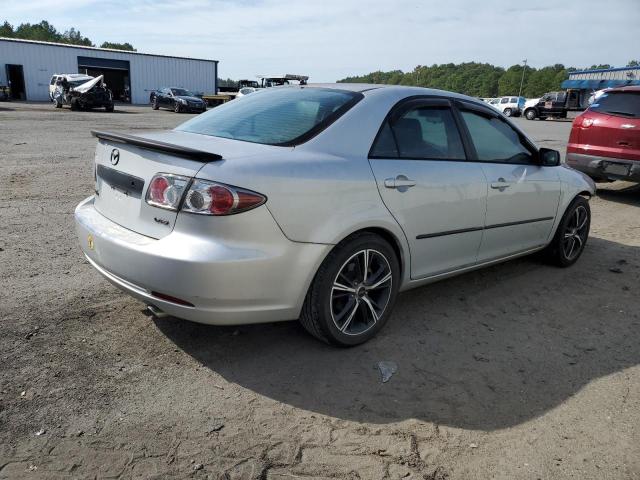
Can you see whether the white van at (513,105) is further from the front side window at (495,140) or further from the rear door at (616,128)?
the front side window at (495,140)

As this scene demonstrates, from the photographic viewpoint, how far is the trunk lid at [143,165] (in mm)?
2771

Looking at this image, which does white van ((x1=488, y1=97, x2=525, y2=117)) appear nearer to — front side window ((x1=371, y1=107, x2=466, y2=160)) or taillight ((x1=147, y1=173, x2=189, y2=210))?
front side window ((x1=371, y1=107, x2=466, y2=160))

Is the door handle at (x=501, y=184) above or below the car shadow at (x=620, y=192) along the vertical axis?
above

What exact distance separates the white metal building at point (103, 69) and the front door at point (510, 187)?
45.7m

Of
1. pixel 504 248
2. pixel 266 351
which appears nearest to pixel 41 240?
pixel 266 351

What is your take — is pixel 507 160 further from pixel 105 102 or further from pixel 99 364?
pixel 105 102

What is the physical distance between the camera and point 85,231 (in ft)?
10.6

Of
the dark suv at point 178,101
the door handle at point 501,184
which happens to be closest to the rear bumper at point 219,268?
the door handle at point 501,184

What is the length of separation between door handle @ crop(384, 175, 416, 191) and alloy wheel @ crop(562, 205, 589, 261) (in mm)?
2407

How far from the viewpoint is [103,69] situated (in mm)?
46469

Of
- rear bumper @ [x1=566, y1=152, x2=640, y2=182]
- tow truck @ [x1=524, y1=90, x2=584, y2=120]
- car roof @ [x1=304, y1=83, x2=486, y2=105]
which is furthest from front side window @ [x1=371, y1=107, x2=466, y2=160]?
tow truck @ [x1=524, y1=90, x2=584, y2=120]

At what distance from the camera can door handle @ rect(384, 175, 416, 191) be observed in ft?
10.8

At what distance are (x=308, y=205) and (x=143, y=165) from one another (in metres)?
0.94

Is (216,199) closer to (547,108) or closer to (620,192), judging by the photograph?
(620,192)
